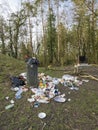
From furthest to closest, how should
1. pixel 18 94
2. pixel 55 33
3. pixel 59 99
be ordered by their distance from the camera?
pixel 55 33 < pixel 18 94 < pixel 59 99

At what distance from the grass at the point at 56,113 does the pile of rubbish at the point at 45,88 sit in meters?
0.09

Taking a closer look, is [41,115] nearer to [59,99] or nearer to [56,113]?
[56,113]

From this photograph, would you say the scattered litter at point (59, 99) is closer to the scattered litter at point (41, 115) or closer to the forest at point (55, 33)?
the scattered litter at point (41, 115)

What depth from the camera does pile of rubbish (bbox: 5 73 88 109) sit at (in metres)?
4.13

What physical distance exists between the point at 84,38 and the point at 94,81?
7.64m

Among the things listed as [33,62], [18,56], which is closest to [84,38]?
[18,56]

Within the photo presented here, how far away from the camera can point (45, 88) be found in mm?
4457

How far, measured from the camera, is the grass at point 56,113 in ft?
11.2

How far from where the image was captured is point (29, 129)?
3346mm

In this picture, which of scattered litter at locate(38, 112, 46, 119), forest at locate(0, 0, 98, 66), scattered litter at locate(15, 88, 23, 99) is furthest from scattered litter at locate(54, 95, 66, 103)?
forest at locate(0, 0, 98, 66)

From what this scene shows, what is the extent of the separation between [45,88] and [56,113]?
829mm

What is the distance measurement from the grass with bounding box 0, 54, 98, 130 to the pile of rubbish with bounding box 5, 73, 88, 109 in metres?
0.09

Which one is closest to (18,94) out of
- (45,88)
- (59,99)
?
(45,88)

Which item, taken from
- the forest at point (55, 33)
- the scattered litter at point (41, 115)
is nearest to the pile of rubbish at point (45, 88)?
the scattered litter at point (41, 115)
